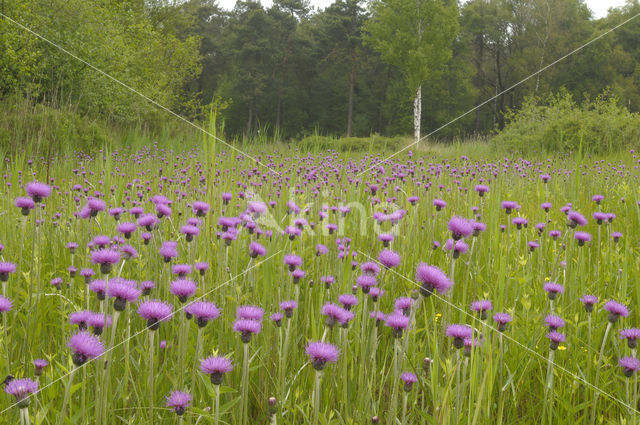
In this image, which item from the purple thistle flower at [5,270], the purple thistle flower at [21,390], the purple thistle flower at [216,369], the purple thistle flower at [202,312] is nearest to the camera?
the purple thistle flower at [21,390]

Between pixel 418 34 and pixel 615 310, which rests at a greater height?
pixel 418 34

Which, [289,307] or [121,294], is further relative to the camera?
[289,307]

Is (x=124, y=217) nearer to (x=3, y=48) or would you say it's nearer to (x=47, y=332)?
(x=47, y=332)

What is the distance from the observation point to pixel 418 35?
30250mm

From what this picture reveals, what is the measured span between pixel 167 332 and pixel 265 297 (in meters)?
0.42

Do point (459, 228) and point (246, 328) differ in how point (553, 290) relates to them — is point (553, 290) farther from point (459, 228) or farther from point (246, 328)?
point (246, 328)

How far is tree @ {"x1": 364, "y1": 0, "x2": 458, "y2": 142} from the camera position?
2934 centimetres

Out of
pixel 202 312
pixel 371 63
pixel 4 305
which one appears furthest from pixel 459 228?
pixel 371 63

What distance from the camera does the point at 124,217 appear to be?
128 inches

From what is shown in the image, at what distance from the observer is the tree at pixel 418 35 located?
2934 cm

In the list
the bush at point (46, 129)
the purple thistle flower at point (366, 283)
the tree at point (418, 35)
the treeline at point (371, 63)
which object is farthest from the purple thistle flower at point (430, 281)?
the treeline at point (371, 63)

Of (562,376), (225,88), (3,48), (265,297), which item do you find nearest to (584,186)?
(562,376)

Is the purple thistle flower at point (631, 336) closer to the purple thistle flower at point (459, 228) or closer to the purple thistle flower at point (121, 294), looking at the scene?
the purple thistle flower at point (459, 228)

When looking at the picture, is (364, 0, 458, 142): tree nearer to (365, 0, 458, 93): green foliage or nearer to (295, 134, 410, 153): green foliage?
(365, 0, 458, 93): green foliage
